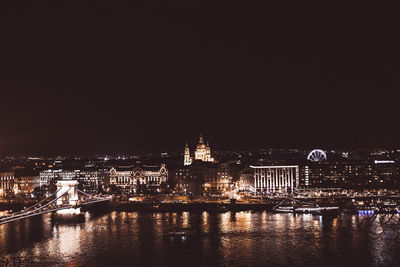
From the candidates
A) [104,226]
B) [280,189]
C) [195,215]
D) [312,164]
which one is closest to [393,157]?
[312,164]

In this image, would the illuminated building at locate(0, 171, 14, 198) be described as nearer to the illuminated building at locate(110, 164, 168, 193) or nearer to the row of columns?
the illuminated building at locate(110, 164, 168, 193)

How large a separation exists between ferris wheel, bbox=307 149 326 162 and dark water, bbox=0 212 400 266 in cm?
1961

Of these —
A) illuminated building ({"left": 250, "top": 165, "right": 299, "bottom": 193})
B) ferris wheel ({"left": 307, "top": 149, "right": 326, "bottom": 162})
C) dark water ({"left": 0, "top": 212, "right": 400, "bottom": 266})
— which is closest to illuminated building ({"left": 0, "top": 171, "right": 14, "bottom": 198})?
dark water ({"left": 0, "top": 212, "right": 400, "bottom": 266})

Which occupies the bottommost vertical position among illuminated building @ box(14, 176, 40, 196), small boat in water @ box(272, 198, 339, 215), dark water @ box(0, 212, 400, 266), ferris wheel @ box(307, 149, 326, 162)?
dark water @ box(0, 212, 400, 266)

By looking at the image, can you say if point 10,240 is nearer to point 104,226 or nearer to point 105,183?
point 104,226

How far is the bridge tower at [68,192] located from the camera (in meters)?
26.0

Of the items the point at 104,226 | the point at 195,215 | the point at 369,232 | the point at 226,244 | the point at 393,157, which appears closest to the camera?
the point at 226,244

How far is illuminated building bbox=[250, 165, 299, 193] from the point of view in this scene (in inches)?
1444

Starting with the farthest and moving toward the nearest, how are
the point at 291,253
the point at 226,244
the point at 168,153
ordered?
1. the point at 168,153
2. the point at 226,244
3. the point at 291,253

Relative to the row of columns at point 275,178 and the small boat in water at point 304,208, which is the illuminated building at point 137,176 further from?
the small boat in water at point 304,208

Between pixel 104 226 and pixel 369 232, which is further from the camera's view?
pixel 104 226

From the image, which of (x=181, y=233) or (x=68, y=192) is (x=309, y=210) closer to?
(x=181, y=233)

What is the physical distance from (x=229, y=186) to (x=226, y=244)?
20.3 metres

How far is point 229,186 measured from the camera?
121 feet
